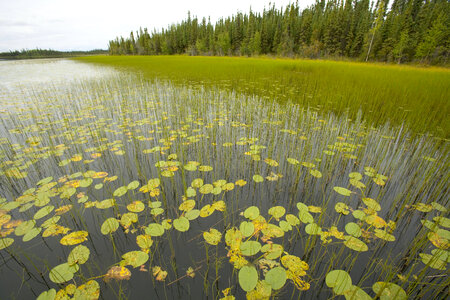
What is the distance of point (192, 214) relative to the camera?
197cm

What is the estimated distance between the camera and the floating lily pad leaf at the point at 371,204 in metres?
2.06

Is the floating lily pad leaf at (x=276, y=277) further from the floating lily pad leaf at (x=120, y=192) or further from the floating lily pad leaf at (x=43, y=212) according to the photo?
the floating lily pad leaf at (x=43, y=212)

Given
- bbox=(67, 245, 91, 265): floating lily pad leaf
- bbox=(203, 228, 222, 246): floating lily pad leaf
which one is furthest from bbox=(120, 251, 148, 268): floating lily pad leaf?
bbox=(203, 228, 222, 246): floating lily pad leaf

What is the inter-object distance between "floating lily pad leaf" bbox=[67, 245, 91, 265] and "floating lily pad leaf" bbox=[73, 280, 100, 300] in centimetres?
20

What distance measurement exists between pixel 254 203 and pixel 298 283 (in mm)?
947

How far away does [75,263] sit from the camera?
1473mm

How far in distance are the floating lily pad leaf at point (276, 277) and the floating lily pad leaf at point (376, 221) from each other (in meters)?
1.20

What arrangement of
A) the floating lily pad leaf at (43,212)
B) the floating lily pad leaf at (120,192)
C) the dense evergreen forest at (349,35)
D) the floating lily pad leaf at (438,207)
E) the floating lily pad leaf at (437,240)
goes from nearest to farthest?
the floating lily pad leaf at (437,240), the floating lily pad leaf at (43,212), the floating lily pad leaf at (438,207), the floating lily pad leaf at (120,192), the dense evergreen forest at (349,35)

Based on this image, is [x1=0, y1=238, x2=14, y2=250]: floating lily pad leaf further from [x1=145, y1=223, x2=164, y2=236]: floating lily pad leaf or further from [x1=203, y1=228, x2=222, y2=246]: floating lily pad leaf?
[x1=203, y1=228, x2=222, y2=246]: floating lily pad leaf

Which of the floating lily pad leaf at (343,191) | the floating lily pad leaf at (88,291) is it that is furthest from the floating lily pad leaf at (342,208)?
the floating lily pad leaf at (88,291)

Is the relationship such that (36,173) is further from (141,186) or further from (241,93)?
(241,93)

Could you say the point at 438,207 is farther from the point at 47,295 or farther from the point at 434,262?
the point at 47,295

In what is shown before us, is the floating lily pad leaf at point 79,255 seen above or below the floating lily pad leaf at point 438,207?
above

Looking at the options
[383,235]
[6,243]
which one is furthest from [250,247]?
[6,243]
